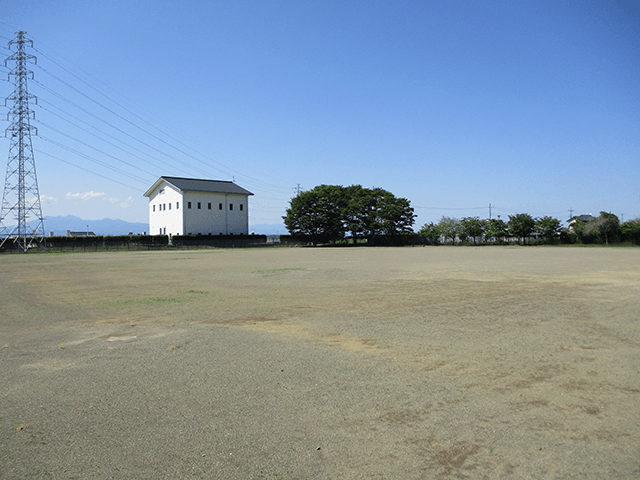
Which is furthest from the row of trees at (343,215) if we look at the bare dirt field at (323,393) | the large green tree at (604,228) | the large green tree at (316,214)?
the bare dirt field at (323,393)

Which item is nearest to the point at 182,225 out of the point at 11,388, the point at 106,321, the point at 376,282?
the point at 376,282

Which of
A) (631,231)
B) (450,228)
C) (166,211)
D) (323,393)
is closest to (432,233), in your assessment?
(450,228)

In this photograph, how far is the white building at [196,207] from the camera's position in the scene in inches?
2591

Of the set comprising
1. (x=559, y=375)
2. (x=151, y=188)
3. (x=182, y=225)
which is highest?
(x=151, y=188)

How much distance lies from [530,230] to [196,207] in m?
57.2

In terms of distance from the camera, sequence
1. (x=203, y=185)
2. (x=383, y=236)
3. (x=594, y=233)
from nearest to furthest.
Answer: (x=594, y=233) < (x=203, y=185) < (x=383, y=236)

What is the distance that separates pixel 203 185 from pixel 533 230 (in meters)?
57.8

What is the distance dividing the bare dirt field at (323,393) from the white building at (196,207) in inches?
2287

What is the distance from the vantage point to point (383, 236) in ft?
250

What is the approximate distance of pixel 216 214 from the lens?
2729 inches

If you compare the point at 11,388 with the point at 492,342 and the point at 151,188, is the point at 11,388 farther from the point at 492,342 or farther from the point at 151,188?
the point at 151,188

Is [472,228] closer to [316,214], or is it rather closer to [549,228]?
[549,228]

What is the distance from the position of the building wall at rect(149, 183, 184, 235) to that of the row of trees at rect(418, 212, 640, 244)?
4626cm

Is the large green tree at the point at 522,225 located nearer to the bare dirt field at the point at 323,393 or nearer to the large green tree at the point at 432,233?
the large green tree at the point at 432,233
